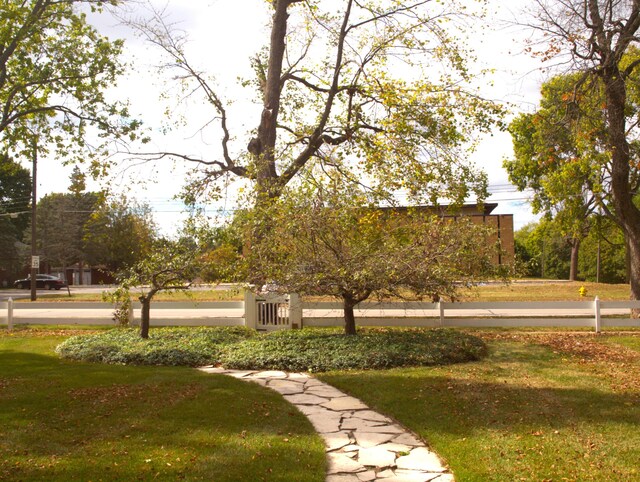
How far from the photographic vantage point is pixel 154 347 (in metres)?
11.8

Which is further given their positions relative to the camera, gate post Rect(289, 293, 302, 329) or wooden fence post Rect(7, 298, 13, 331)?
wooden fence post Rect(7, 298, 13, 331)

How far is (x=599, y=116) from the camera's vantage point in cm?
1330

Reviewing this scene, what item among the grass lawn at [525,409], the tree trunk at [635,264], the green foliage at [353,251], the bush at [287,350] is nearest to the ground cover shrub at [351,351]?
the bush at [287,350]

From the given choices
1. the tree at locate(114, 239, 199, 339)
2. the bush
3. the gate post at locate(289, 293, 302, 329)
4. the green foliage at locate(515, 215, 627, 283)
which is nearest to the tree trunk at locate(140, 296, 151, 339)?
the tree at locate(114, 239, 199, 339)

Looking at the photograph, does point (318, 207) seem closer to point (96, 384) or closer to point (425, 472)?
point (96, 384)

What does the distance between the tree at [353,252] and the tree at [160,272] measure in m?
1.41

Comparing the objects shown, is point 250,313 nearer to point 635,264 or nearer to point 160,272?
point 160,272

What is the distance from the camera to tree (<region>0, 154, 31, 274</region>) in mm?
52250

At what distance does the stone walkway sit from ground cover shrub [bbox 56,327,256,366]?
8.95 feet

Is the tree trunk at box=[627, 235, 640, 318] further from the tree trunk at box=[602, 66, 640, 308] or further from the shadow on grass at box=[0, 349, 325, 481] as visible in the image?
the shadow on grass at box=[0, 349, 325, 481]

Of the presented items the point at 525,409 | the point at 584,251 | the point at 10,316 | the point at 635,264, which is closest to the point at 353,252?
the point at 525,409

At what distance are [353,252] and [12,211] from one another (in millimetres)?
55359

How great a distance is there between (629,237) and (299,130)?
395 inches

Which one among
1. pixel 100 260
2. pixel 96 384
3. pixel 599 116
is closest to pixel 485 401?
pixel 96 384
